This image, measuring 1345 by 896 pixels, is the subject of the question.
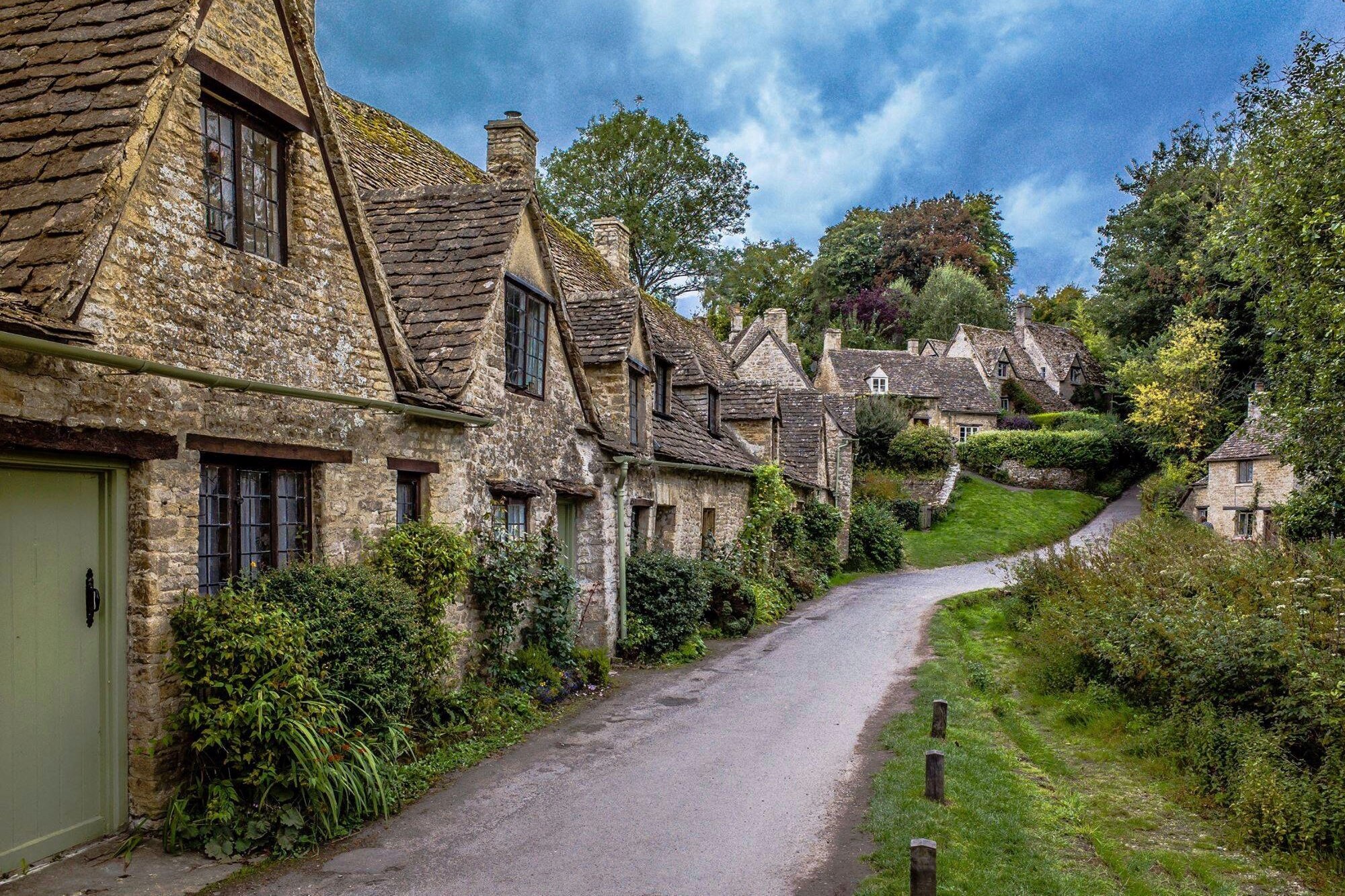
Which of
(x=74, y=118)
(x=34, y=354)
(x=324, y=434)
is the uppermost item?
(x=74, y=118)

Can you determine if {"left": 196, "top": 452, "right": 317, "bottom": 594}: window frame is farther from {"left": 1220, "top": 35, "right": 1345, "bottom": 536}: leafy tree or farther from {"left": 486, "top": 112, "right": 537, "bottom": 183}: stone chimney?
{"left": 1220, "top": 35, "right": 1345, "bottom": 536}: leafy tree

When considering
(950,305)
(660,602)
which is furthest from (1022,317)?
(660,602)

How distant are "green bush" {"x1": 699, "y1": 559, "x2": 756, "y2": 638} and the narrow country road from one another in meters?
4.53

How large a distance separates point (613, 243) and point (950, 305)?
162ft

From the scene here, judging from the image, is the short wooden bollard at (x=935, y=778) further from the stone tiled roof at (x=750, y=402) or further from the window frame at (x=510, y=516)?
the stone tiled roof at (x=750, y=402)

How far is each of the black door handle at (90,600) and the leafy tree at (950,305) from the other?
6597 centimetres

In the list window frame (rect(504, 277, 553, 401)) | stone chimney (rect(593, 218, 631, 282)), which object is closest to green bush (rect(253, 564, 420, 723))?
window frame (rect(504, 277, 553, 401))

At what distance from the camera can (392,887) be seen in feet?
20.8

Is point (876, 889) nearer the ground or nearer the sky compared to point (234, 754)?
nearer the ground

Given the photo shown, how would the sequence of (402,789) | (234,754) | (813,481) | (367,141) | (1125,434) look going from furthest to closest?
1. (1125,434)
2. (813,481)
3. (367,141)
4. (402,789)
5. (234,754)

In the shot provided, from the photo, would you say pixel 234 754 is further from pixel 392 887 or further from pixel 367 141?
pixel 367 141

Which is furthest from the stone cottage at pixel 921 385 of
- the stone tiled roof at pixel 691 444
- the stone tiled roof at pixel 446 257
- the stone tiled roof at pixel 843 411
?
the stone tiled roof at pixel 446 257

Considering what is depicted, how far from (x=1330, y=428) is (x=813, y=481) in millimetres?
15490

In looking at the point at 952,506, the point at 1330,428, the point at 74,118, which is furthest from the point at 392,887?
the point at 952,506
